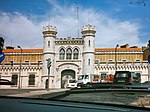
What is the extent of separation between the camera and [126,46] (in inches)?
2450

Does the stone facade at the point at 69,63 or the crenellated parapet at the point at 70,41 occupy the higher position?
the crenellated parapet at the point at 70,41

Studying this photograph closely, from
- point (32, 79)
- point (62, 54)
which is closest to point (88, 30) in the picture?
point (62, 54)

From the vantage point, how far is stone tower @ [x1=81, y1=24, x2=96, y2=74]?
5077cm

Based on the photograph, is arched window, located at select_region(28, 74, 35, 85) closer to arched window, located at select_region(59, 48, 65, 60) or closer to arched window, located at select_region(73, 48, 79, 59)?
arched window, located at select_region(59, 48, 65, 60)

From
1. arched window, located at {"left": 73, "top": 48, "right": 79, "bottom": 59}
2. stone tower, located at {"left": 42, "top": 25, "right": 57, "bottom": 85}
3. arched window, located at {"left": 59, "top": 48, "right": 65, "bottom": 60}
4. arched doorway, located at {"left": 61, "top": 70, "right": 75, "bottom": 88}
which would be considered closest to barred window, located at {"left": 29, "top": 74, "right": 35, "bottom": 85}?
stone tower, located at {"left": 42, "top": 25, "right": 57, "bottom": 85}

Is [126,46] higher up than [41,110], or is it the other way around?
[126,46]

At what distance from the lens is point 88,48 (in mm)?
51781

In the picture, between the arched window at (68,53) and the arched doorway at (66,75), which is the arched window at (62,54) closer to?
the arched window at (68,53)

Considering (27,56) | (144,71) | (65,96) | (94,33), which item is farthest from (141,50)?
(65,96)

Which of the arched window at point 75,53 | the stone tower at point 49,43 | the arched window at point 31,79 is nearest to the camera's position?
the arched window at point 75,53

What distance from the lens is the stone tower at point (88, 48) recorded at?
167 feet

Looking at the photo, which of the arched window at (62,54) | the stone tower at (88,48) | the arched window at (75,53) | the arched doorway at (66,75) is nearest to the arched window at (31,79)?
the arched doorway at (66,75)

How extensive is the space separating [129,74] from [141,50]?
99.8 ft

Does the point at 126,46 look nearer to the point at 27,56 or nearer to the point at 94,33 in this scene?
the point at 94,33
